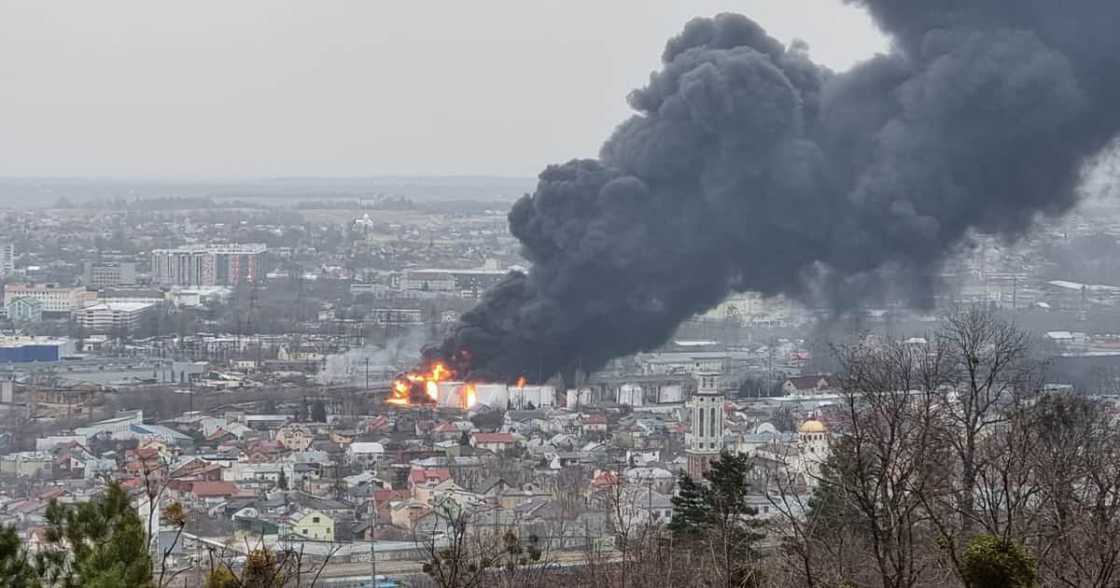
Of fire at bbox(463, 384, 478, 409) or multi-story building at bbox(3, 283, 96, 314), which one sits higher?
fire at bbox(463, 384, 478, 409)

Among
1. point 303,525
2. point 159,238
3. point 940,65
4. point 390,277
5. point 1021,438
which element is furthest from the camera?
point 159,238

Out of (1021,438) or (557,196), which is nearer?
(1021,438)

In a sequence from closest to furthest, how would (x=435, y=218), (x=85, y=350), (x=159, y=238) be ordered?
1. (x=85, y=350)
2. (x=159, y=238)
3. (x=435, y=218)

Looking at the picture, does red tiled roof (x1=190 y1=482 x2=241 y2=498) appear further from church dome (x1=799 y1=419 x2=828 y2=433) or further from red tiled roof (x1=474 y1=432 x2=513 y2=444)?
church dome (x1=799 y1=419 x2=828 y2=433)

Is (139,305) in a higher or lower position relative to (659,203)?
lower

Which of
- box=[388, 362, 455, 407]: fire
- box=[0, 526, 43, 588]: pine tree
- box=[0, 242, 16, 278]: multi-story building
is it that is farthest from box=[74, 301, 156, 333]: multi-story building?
box=[0, 526, 43, 588]: pine tree

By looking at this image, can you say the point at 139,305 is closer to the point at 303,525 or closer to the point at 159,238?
the point at 159,238

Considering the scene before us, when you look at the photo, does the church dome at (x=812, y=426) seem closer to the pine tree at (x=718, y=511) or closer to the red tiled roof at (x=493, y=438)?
the red tiled roof at (x=493, y=438)

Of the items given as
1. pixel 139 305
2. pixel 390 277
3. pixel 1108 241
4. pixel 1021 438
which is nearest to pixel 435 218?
pixel 390 277
